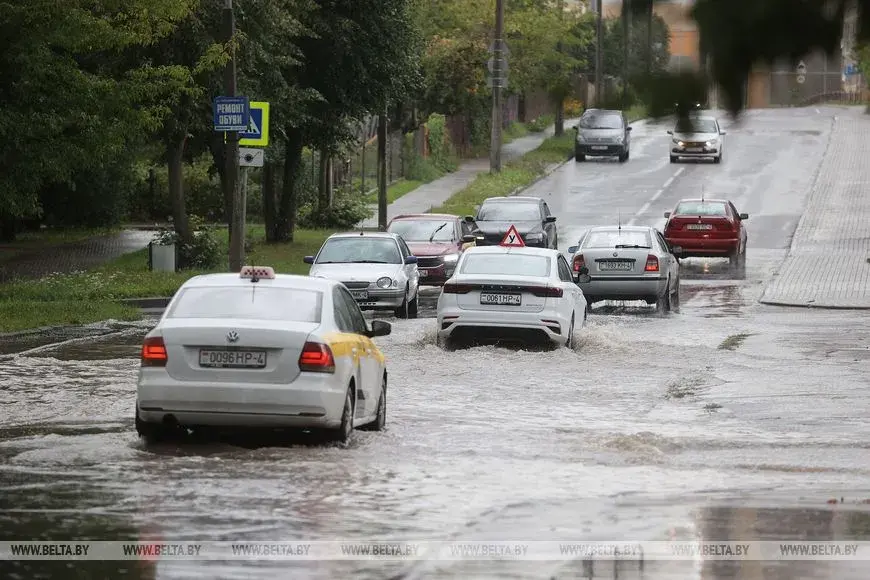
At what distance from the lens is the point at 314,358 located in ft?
39.7

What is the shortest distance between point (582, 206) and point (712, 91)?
46755mm

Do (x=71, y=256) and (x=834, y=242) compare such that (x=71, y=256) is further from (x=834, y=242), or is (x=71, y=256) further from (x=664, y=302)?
(x=834, y=242)

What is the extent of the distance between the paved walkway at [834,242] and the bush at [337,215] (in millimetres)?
11340

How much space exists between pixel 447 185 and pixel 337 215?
1196cm

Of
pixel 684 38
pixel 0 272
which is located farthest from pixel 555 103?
pixel 0 272

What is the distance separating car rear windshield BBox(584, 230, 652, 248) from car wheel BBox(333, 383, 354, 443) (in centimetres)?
1567

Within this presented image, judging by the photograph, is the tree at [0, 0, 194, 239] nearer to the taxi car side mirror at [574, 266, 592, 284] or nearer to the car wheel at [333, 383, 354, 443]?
the taxi car side mirror at [574, 266, 592, 284]

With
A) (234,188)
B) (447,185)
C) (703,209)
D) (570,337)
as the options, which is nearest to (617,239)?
(234,188)

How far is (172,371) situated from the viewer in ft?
39.8

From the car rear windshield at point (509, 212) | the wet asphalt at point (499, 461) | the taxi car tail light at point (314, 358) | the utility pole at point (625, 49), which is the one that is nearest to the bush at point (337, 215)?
the car rear windshield at point (509, 212)

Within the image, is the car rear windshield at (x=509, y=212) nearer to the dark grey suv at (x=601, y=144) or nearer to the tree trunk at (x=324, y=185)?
the tree trunk at (x=324, y=185)

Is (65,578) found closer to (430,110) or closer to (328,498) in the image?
(328,498)

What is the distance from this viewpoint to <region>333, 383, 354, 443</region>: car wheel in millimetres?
12414

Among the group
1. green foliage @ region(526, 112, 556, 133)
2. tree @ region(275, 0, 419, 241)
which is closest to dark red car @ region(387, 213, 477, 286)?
tree @ region(275, 0, 419, 241)
